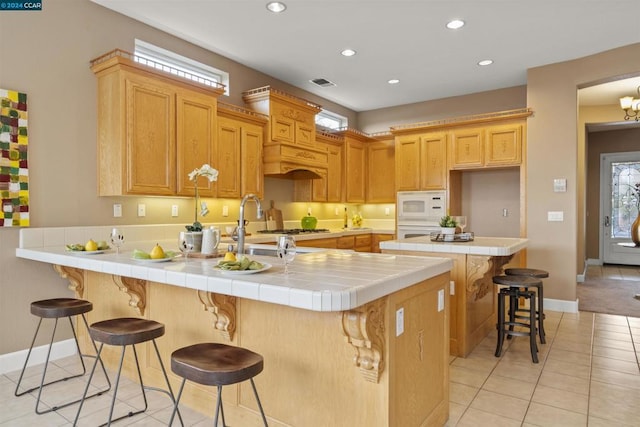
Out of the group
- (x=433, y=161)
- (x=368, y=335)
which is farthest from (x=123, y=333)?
(x=433, y=161)

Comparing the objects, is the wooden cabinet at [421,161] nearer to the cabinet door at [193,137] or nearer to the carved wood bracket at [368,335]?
the cabinet door at [193,137]

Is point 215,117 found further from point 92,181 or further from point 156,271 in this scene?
point 156,271

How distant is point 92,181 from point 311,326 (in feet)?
8.49

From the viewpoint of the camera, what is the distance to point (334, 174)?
6051 millimetres

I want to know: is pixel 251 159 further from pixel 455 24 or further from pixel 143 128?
pixel 455 24

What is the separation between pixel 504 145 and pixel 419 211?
1441 mm

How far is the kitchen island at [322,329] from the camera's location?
155 cm

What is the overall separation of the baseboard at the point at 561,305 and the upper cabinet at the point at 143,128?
4434mm

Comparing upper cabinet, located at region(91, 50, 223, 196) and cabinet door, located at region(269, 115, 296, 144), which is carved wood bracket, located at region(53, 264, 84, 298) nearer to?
upper cabinet, located at region(91, 50, 223, 196)

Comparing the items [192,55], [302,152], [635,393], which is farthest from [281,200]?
[635,393]

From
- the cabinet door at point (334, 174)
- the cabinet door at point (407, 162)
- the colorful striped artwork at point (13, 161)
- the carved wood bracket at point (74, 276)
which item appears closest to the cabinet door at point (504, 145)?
the cabinet door at point (407, 162)

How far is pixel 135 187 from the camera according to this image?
332 centimetres

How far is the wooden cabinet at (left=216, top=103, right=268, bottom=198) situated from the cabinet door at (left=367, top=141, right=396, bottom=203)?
2429 millimetres

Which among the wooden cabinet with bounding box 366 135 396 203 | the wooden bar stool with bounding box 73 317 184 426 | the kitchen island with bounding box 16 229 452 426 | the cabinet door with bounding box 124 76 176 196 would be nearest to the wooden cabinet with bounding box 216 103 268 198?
the cabinet door with bounding box 124 76 176 196
